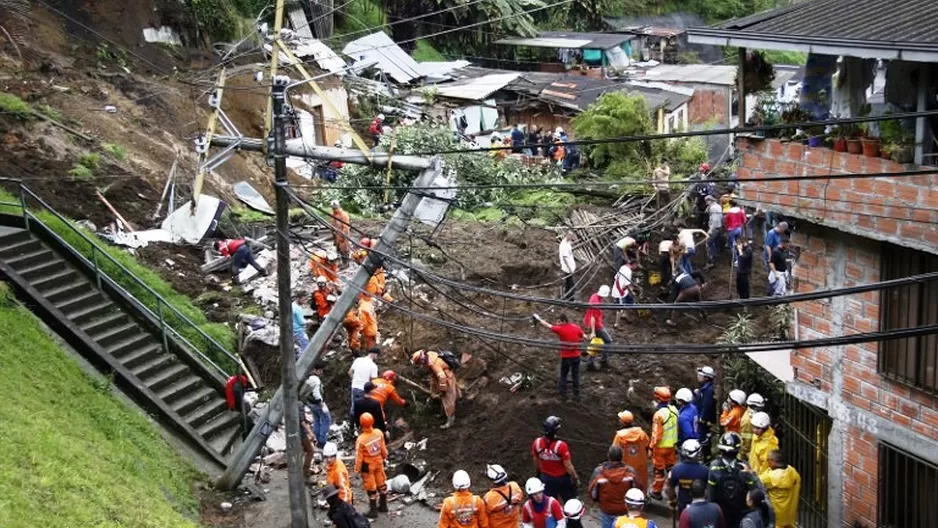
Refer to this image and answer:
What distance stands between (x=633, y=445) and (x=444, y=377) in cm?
387

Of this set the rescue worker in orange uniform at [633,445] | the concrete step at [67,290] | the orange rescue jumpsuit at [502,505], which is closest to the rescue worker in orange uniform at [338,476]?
the orange rescue jumpsuit at [502,505]

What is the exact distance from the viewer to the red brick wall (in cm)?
1162

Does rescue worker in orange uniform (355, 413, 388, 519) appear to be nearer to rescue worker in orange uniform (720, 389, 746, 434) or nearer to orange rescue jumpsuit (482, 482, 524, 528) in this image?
orange rescue jumpsuit (482, 482, 524, 528)

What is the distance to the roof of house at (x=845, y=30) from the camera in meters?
11.4

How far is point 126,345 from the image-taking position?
1739 centimetres

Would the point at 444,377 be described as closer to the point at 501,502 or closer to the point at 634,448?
the point at 634,448

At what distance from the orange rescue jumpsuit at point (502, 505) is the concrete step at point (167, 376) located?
6.99m

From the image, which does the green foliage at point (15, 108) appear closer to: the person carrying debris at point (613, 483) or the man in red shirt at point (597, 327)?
the man in red shirt at point (597, 327)

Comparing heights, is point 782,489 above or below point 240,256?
below

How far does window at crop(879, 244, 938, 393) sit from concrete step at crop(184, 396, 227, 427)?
10.1 m

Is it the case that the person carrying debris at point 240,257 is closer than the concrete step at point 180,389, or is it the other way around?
the concrete step at point 180,389

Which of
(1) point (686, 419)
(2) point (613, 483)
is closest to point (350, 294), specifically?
(2) point (613, 483)

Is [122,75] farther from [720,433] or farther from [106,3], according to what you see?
[720,433]

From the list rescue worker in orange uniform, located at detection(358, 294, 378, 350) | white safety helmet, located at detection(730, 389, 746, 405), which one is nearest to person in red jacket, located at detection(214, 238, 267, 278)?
rescue worker in orange uniform, located at detection(358, 294, 378, 350)
